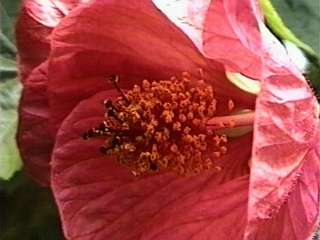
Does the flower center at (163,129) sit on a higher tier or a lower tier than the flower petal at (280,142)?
lower

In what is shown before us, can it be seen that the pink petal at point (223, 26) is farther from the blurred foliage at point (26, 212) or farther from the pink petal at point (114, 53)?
the blurred foliage at point (26, 212)

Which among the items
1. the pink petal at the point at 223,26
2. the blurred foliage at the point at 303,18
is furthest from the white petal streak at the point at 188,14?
the blurred foliage at the point at 303,18

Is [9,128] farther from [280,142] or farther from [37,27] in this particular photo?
[280,142]

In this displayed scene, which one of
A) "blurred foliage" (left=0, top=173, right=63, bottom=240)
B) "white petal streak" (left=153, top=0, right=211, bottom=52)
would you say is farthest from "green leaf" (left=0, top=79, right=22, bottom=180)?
"white petal streak" (left=153, top=0, right=211, bottom=52)

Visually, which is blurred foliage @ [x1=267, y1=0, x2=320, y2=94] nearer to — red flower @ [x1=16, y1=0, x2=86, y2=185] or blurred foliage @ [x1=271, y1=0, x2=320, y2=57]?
blurred foliage @ [x1=271, y1=0, x2=320, y2=57]

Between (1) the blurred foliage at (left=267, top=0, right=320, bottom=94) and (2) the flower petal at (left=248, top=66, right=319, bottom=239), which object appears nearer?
(2) the flower petal at (left=248, top=66, right=319, bottom=239)
